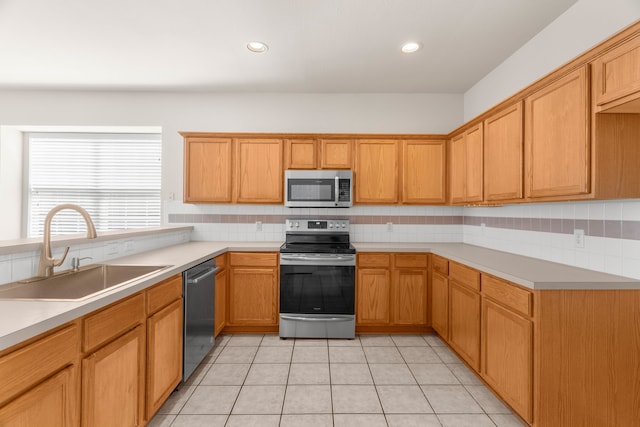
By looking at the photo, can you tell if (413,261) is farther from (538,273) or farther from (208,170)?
(208,170)

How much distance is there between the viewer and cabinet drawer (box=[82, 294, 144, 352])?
4.22 ft

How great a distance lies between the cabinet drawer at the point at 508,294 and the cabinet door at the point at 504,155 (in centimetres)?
69

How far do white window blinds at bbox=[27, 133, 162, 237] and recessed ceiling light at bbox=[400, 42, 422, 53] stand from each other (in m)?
3.14

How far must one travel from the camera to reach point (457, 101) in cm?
383

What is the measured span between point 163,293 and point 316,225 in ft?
6.57

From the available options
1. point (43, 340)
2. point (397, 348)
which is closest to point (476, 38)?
point (397, 348)

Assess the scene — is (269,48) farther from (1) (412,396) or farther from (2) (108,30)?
(1) (412,396)

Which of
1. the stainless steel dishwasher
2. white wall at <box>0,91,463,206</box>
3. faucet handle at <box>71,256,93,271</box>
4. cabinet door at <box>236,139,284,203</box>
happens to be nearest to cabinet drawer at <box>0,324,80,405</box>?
faucet handle at <box>71,256,93,271</box>

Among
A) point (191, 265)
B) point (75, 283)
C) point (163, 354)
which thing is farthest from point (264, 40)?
point (163, 354)

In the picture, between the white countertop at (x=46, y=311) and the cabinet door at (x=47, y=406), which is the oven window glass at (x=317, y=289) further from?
the cabinet door at (x=47, y=406)

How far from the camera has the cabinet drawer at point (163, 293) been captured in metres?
1.76

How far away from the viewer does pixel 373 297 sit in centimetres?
319

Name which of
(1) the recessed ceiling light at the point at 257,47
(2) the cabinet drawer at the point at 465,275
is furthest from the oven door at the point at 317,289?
(1) the recessed ceiling light at the point at 257,47

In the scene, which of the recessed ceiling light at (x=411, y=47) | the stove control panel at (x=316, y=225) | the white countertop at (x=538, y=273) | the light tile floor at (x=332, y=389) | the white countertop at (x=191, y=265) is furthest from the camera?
the stove control panel at (x=316, y=225)
